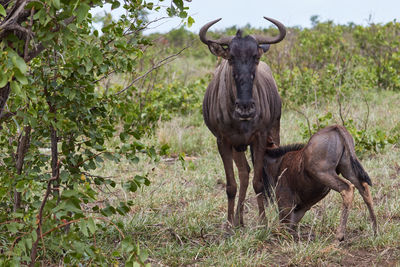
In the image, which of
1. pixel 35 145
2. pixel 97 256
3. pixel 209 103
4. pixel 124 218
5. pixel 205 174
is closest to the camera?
pixel 97 256

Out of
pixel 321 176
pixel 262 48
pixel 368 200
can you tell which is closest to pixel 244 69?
pixel 262 48

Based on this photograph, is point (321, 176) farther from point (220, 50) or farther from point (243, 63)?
point (220, 50)

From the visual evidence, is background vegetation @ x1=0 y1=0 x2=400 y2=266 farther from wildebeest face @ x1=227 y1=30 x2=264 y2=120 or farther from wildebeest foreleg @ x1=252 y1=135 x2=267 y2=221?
wildebeest face @ x1=227 y1=30 x2=264 y2=120

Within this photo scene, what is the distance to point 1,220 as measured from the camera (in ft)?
12.4

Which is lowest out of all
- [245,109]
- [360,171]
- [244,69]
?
[360,171]

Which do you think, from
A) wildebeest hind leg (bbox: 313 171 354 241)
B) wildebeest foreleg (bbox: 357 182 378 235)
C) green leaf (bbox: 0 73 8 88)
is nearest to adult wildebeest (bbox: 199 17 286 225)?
wildebeest hind leg (bbox: 313 171 354 241)

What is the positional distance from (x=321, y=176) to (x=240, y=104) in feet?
3.02

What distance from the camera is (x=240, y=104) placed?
455cm

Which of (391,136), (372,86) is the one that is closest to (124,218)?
(391,136)

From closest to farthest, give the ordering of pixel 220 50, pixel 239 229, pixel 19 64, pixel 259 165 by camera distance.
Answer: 1. pixel 19 64
2. pixel 239 229
3. pixel 220 50
4. pixel 259 165

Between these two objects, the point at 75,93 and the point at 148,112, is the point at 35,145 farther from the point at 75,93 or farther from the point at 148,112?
the point at 148,112

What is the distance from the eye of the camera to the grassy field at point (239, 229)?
162 inches

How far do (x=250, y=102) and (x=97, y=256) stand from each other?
1997 millimetres

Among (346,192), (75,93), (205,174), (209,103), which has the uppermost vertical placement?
(75,93)
